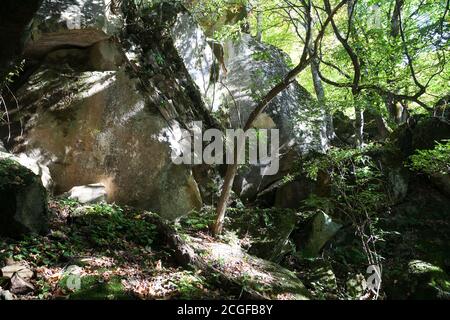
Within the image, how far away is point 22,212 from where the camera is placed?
16.3 feet

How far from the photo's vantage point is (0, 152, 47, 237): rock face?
4852mm

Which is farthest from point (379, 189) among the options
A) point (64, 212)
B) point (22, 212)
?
point (22, 212)

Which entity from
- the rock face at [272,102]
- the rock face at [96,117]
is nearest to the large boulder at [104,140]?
the rock face at [96,117]

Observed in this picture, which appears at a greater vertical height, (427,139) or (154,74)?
(154,74)

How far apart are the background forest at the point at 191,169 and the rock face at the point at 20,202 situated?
0.07 ft

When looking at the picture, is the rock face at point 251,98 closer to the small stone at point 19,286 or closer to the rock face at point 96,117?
the rock face at point 96,117

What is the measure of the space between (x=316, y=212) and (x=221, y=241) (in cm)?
300

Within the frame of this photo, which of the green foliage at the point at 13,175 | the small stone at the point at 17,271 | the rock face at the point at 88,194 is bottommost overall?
the small stone at the point at 17,271

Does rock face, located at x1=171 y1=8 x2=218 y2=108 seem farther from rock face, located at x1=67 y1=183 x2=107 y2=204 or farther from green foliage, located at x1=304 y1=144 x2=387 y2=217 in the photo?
rock face, located at x1=67 y1=183 x2=107 y2=204

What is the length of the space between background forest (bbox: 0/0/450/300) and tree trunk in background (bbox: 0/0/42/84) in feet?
0.05

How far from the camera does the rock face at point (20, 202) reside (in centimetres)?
485
